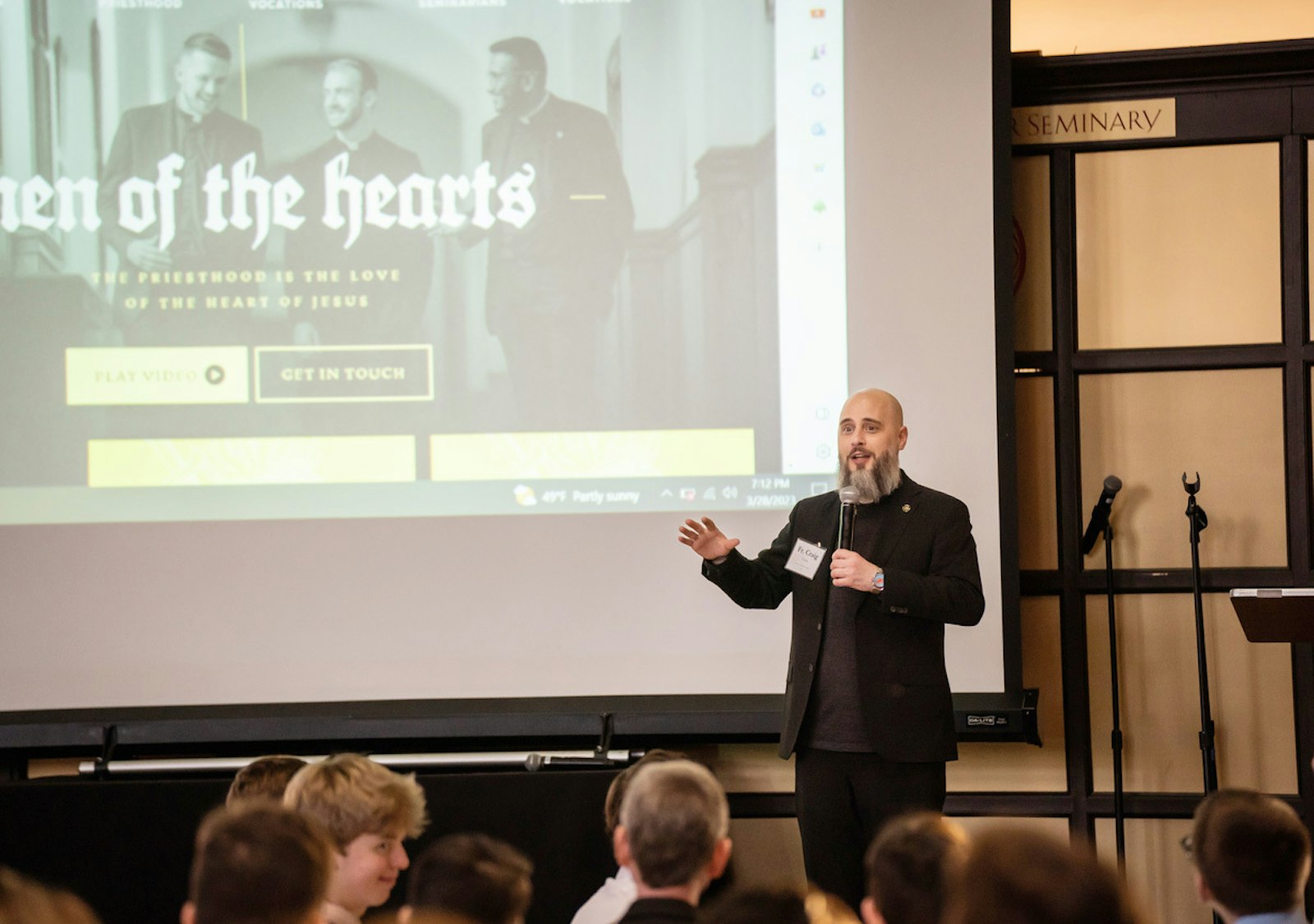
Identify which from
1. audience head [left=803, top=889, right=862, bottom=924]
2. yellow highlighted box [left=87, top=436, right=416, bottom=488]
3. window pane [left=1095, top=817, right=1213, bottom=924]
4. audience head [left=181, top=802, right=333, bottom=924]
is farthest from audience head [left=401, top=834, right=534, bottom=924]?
window pane [left=1095, top=817, right=1213, bottom=924]

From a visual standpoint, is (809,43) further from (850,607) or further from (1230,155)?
(850,607)

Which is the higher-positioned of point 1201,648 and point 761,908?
point 761,908

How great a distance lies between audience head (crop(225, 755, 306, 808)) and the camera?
2547mm

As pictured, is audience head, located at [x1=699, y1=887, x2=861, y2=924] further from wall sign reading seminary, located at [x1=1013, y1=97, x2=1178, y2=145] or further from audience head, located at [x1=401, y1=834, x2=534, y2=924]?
wall sign reading seminary, located at [x1=1013, y1=97, x2=1178, y2=145]

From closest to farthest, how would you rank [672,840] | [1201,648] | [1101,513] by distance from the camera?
[672,840] < [1201,648] < [1101,513]

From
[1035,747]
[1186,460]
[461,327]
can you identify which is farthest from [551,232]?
[1035,747]

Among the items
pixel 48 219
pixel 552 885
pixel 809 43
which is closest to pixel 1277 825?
pixel 552 885

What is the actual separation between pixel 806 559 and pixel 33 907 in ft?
6.63

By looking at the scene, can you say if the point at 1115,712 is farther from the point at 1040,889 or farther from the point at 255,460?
the point at 1040,889

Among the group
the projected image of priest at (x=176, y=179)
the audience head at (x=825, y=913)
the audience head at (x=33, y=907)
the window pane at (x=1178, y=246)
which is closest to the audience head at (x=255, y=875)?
the audience head at (x=33, y=907)

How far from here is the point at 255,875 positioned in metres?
1.36

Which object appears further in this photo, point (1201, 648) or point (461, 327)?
point (461, 327)

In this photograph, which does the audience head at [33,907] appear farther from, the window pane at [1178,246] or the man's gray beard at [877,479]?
the window pane at [1178,246]

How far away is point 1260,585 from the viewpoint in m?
3.99
